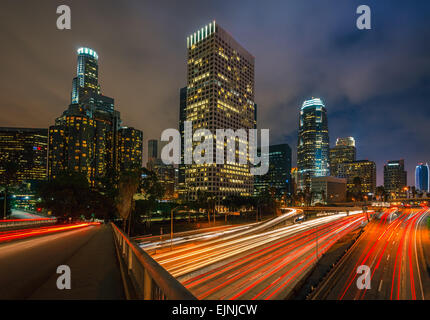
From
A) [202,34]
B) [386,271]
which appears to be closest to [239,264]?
[386,271]

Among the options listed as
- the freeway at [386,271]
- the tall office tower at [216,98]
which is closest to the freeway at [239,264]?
the freeway at [386,271]

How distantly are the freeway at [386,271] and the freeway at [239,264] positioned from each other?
3709 millimetres

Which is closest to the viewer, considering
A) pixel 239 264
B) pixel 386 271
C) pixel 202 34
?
pixel 239 264

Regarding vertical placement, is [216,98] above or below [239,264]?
above

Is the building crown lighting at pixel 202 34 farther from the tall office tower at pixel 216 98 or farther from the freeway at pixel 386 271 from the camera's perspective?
the freeway at pixel 386 271

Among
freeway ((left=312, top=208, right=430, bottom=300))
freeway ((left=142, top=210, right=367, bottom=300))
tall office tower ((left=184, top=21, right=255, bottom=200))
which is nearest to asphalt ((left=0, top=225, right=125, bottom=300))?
freeway ((left=142, top=210, right=367, bottom=300))

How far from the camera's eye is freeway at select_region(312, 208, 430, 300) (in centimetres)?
2569

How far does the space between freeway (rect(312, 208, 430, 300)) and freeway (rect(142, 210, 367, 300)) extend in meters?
3.71

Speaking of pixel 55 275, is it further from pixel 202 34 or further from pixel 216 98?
pixel 202 34

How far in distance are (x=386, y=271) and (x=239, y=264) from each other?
20272 mm

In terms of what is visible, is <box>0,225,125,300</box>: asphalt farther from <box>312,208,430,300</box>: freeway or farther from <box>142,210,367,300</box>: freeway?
<box>312,208,430,300</box>: freeway

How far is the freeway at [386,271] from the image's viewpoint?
84.3ft

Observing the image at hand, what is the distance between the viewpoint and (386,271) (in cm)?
3130
